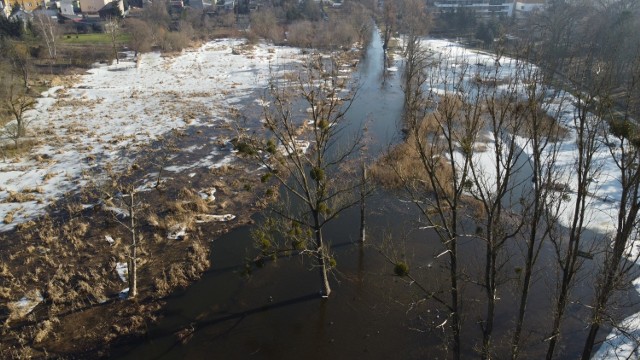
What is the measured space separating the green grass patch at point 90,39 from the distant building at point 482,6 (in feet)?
191

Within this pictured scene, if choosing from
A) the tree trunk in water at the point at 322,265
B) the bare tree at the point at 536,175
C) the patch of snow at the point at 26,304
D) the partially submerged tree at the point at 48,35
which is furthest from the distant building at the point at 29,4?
the bare tree at the point at 536,175

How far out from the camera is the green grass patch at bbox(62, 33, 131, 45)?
190ft

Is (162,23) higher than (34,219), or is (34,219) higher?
(162,23)

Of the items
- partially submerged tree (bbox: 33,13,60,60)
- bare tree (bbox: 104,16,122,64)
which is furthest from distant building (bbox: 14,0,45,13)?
partially submerged tree (bbox: 33,13,60,60)

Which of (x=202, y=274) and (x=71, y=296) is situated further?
(x=202, y=274)

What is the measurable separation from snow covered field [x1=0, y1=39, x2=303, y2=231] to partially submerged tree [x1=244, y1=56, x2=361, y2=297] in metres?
5.15

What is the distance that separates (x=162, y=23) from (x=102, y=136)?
134 feet

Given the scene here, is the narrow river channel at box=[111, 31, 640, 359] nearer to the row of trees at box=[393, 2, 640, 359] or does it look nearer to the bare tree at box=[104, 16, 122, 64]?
the row of trees at box=[393, 2, 640, 359]

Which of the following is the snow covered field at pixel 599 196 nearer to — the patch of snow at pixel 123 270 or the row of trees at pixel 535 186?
the row of trees at pixel 535 186

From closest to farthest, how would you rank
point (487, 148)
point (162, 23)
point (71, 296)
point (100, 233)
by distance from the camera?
point (71, 296)
point (100, 233)
point (487, 148)
point (162, 23)

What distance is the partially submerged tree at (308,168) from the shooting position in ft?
47.1

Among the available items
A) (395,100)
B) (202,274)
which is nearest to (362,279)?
(202,274)

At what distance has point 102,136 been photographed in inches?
1259

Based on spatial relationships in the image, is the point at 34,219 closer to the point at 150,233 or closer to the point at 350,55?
the point at 150,233
